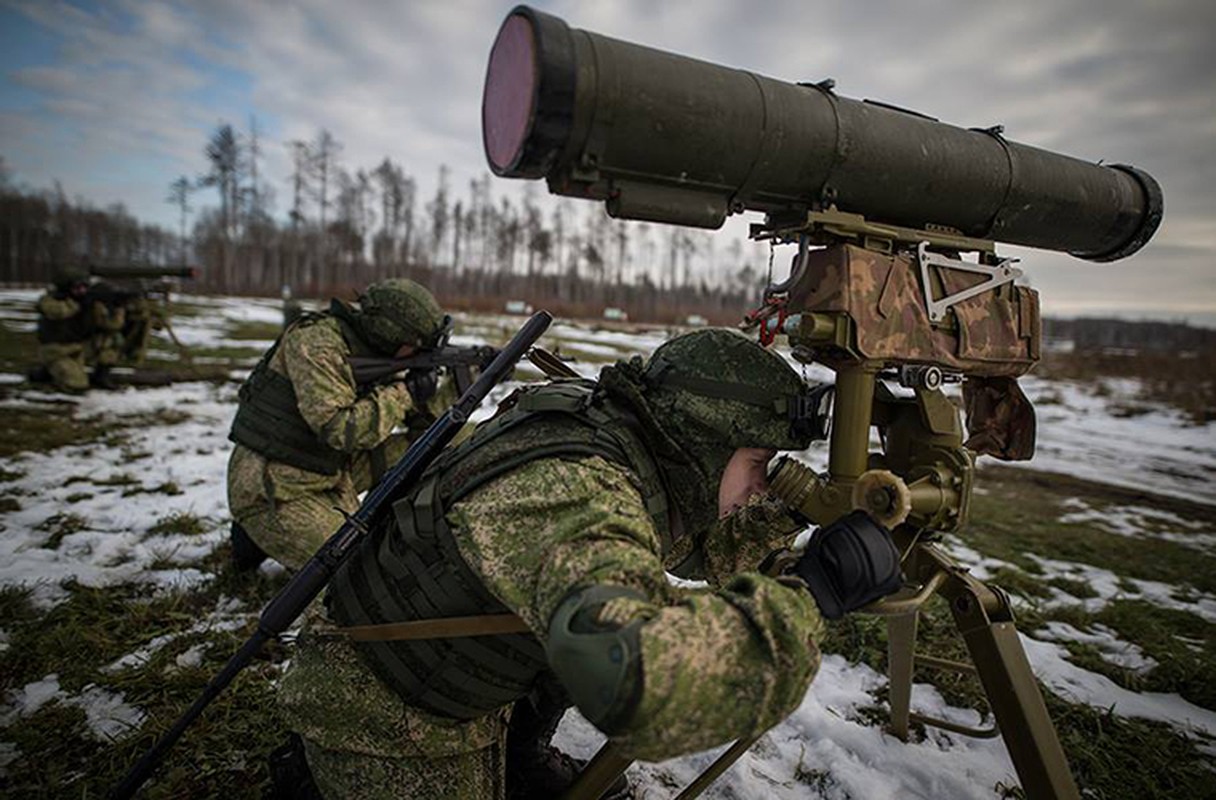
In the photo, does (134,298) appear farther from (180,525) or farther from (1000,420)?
(1000,420)

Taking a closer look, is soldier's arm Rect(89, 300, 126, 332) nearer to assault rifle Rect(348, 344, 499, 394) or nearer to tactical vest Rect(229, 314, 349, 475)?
tactical vest Rect(229, 314, 349, 475)

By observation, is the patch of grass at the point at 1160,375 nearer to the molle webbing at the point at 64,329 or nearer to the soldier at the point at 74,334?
the soldier at the point at 74,334

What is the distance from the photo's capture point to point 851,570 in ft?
4.52

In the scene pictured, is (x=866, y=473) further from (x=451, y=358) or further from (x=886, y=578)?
(x=451, y=358)

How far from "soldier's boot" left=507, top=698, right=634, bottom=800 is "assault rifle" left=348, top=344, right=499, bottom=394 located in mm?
2311

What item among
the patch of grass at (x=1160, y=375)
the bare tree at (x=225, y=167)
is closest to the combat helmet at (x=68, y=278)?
the patch of grass at (x=1160, y=375)

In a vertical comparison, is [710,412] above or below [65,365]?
above

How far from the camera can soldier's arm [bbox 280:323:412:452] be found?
12.6ft

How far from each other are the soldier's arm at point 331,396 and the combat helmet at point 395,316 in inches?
9.4

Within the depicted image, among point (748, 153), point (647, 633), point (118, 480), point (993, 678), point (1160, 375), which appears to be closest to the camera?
point (647, 633)

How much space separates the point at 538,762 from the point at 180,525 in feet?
12.6

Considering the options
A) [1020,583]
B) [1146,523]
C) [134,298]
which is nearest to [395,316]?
[1020,583]

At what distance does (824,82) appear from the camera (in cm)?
166

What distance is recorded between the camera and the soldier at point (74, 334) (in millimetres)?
9570
